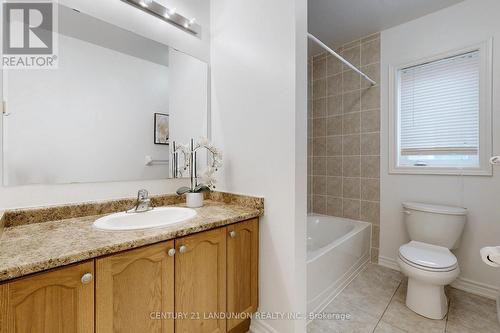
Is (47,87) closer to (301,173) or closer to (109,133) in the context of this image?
(109,133)

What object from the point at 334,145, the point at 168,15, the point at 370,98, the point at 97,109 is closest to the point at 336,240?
the point at 334,145

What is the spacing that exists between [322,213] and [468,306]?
1.44 m

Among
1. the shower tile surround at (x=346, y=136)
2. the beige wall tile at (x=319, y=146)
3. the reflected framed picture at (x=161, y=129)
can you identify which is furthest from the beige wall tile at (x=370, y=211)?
the reflected framed picture at (x=161, y=129)

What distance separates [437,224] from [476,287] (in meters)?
0.63

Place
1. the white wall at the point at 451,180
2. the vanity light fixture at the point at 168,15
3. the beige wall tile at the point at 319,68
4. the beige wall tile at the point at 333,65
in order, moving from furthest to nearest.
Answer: the beige wall tile at the point at 319,68, the beige wall tile at the point at 333,65, the white wall at the point at 451,180, the vanity light fixture at the point at 168,15

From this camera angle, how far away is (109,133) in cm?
133

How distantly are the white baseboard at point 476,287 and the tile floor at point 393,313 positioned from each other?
0.17ft

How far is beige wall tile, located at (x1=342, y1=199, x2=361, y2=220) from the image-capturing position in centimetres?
255

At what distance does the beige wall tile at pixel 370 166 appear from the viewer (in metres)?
2.40

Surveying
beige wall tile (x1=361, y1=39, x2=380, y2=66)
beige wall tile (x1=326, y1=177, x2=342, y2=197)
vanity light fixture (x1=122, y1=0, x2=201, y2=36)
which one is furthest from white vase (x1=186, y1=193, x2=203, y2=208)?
beige wall tile (x1=361, y1=39, x2=380, y2=66)

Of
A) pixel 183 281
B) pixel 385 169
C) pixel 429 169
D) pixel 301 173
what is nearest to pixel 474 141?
pixel 429 169

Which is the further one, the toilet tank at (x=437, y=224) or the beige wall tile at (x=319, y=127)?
the beige wall tile at (x=319, y=127)

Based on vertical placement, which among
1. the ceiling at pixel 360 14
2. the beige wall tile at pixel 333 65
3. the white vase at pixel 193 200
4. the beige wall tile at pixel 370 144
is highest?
the ceiling at pixel 360 14

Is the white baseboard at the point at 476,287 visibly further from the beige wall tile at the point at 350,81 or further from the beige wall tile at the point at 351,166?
the beige wall tile at the point at 350,81
